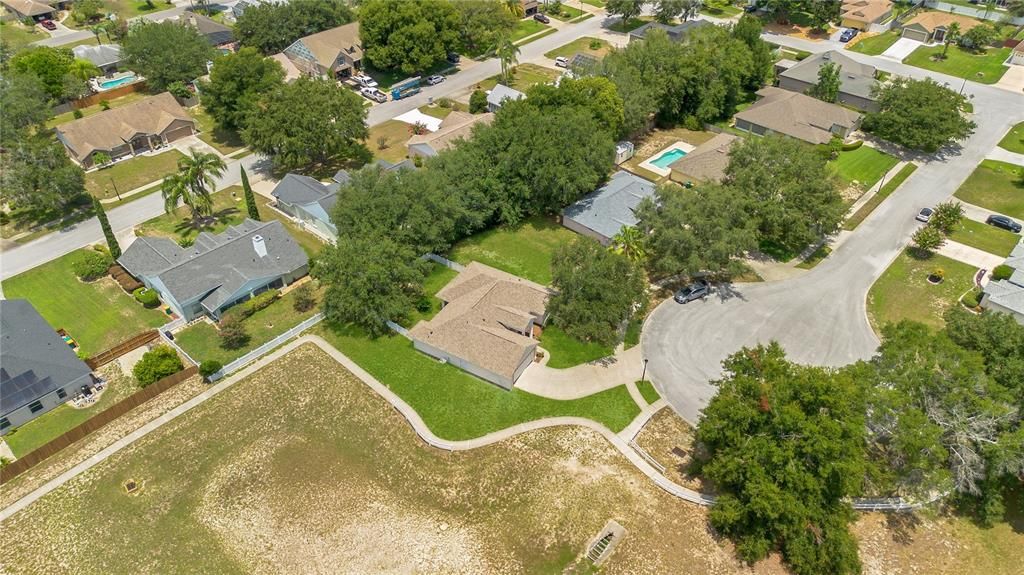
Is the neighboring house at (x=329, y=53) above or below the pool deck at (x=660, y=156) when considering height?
Answer: above

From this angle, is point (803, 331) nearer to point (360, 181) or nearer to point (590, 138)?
point (590, 138)

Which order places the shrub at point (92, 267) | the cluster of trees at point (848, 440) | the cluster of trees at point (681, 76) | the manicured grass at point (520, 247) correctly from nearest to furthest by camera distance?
the cluster of trees at point (848, 440) → the shrub at point (92, 267) → the manicured grass at point (520, 247) → the cluster of trees at point (681, 76)

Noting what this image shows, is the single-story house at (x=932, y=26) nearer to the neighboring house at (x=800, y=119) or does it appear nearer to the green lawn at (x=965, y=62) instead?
the green lawn at (x=965, y=62)

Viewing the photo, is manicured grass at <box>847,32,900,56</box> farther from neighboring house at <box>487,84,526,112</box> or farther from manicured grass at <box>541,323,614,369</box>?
manicured grass at <box>541,323,614,369</box>

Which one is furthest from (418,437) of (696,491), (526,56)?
(526,56)

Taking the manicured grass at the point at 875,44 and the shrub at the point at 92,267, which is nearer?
the shrub at the point at 92,267

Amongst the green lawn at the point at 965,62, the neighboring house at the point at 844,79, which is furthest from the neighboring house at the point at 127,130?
the green lawn at the point at 965,62
